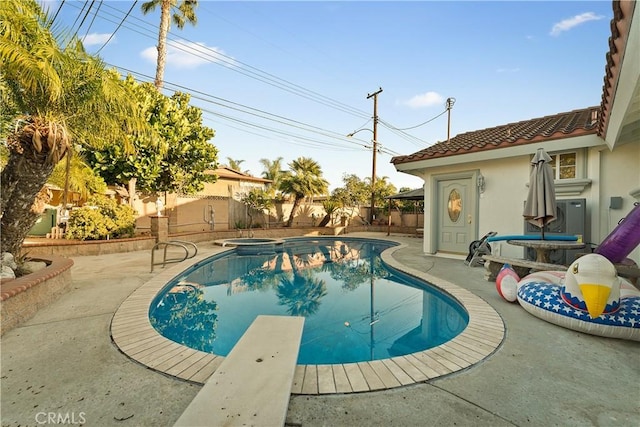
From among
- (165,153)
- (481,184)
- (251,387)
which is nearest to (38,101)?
(251,387)

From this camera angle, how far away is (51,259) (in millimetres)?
6168

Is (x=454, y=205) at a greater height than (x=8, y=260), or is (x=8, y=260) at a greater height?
(x=454, y=205)

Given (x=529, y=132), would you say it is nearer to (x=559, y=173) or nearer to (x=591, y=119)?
(x=591, y=119)

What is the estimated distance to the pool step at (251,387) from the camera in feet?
6.31

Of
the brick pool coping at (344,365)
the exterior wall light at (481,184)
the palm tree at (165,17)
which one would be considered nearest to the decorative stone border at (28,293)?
the brick pool coping at (344,365)

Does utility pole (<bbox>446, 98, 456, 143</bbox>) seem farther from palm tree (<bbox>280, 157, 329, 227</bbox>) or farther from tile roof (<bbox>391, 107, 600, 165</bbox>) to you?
tile roof (<bbox>391, 107, 600, 165</bbox>)

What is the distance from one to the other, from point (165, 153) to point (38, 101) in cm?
659

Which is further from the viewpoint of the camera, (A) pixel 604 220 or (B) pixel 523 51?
(B) pixel 523 51

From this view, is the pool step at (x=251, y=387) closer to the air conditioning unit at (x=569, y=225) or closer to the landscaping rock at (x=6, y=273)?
the landscaping rock at (x=6, y=273)

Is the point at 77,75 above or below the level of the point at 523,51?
below

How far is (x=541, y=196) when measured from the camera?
5598 millimetres

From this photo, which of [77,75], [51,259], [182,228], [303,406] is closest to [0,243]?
[51,259]

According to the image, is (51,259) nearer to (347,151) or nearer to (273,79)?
(273,79)

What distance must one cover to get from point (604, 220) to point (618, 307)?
4.60 meters
